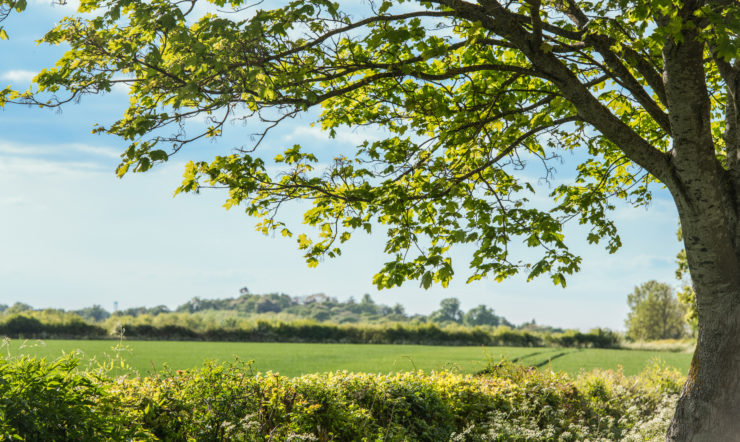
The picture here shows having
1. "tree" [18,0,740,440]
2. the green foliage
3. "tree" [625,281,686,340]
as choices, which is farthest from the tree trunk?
"tree" [625,281,686,340]

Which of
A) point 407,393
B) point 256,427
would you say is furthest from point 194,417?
point 407,393

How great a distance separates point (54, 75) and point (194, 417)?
13.7 ft

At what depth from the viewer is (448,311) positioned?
15988cm

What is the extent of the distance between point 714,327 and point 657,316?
6829 centimetres

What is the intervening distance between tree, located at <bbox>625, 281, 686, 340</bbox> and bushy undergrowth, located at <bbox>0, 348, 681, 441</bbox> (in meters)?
63.2

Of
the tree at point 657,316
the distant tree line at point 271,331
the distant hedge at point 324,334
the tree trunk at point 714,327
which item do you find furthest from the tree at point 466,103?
the tree at point 657,316

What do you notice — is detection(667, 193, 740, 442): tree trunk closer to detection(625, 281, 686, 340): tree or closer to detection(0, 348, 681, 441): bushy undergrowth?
detection(0, 348, 681, 441): bushy undergrowth

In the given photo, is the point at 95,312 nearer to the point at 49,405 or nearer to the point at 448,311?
the point at 448,311

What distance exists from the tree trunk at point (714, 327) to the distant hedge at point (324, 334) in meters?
41.3

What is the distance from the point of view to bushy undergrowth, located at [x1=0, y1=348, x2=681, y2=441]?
15.5 feet

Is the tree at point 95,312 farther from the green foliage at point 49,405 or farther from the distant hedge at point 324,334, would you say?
the green foliage at point 49,405

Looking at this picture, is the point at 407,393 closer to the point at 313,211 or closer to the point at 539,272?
the point at 539,272

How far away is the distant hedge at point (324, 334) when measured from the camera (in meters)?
43.2

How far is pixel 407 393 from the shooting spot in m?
8.27
